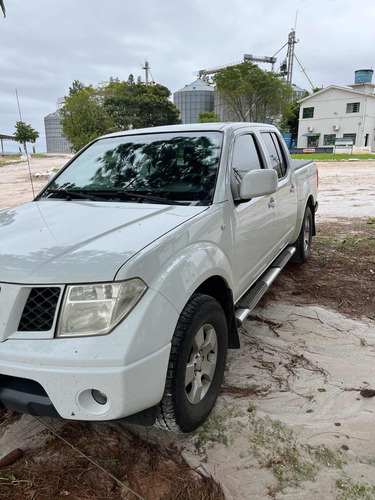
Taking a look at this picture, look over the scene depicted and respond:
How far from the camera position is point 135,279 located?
1.73 metres

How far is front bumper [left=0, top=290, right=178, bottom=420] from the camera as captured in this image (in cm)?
161

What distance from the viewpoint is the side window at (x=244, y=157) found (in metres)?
2.99

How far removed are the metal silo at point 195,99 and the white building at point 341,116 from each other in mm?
36113

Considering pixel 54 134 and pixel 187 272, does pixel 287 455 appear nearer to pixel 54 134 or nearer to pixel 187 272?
pixel 187 272

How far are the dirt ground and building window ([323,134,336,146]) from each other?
51783 mm

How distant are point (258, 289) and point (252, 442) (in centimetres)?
134

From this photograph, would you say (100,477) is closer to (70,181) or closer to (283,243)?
(70,181)

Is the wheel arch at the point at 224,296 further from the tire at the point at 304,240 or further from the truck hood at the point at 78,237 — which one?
the tire at the point at 304,240

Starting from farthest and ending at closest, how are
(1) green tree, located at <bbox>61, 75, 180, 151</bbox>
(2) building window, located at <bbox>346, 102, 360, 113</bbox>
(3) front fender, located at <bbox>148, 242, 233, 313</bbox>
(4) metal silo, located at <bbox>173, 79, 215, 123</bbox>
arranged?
1. (4) metal silo, located at <bbox>173, 79, 215, 123</bbox>
2. (2) building window, located at <bbox>346, 102, 360, 113</bbox>
3. (1) green tree, located at <bbox>61, 75, 180, 151</bbox>
4. (3) front fender, located at <bbox>148, 242, 233, 313</bbox>

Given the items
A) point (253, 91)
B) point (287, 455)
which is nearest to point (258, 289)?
point (287, 455)

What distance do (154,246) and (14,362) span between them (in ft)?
2.57

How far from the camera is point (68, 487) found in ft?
6.32

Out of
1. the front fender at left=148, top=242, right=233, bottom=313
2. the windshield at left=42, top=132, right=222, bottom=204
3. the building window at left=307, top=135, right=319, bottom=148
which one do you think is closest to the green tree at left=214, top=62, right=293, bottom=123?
the building window at left=307, top=135, right=319, bottom=148

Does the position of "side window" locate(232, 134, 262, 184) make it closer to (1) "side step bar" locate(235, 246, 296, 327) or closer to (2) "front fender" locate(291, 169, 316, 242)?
(1) "side step bar" locate(235, 246, 296, 327)
